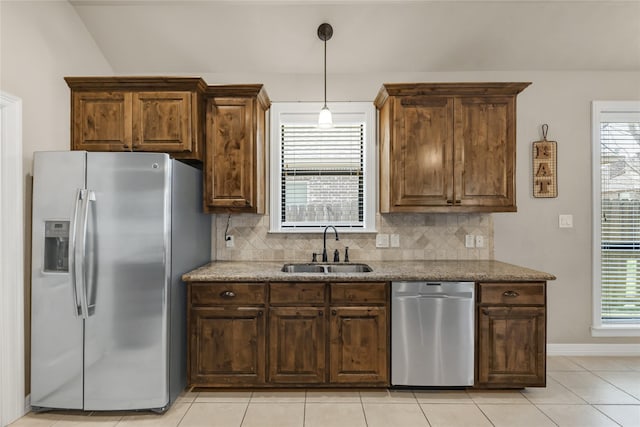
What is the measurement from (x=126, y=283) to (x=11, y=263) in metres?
0.73

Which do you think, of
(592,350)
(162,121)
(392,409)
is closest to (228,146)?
(162,121)

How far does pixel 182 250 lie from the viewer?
281 cm

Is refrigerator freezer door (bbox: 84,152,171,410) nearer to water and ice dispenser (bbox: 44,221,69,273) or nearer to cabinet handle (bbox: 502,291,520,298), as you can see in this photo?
water and ice dispenser (bbox: 44,221,69,273)

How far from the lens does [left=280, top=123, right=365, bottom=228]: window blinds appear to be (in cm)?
366

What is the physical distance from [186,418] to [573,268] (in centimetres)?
356

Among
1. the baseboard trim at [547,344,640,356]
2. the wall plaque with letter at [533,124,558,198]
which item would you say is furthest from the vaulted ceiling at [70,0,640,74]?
the baseboard trim at [547,344,640,356]

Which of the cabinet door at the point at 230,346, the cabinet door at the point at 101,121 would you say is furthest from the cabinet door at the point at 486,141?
the cabinet door at the point at 101,121

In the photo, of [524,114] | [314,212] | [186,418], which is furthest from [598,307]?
[186,418]

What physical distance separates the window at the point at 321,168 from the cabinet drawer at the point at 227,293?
903mm

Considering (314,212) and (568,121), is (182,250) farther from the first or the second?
(568,121)

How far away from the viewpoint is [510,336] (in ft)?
9.16

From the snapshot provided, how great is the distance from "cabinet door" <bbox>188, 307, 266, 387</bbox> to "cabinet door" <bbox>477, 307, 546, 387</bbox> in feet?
5.31

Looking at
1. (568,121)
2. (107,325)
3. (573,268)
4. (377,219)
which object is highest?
(568,121)

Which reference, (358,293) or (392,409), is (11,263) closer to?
(358,293)
